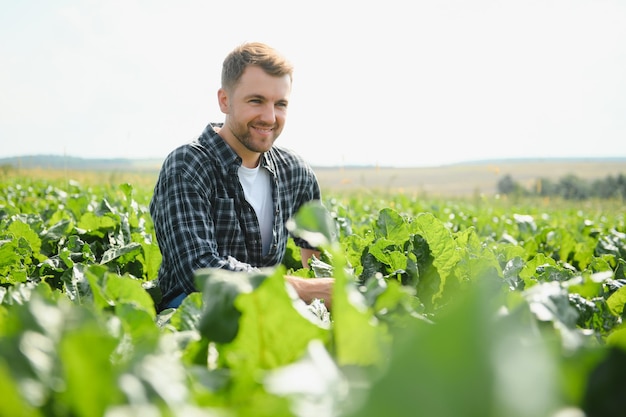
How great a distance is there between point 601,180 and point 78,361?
5264 centimetres

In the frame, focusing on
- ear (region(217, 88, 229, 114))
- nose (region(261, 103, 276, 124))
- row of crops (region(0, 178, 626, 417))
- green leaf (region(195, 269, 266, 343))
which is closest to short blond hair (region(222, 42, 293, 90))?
ear (region(217, 88, 229, 114))

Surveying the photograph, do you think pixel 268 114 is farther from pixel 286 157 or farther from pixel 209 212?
pixel 209 212

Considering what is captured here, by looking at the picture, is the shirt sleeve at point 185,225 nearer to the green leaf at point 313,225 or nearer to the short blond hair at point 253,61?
the short blond hair at point 253,61

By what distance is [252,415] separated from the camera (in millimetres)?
700

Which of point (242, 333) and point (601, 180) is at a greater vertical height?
point (242, 333)

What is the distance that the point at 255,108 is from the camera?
3777mm

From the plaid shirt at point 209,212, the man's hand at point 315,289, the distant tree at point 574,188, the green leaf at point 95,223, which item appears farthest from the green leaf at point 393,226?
the distant tree at point 574,188

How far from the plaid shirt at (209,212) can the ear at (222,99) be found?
218 mm

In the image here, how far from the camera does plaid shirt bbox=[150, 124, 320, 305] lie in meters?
3.15

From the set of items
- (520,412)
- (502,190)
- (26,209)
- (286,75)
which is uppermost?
(286,75)

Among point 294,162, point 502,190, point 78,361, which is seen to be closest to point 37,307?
point 78,361

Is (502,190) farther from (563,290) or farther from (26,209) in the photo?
(563,290)

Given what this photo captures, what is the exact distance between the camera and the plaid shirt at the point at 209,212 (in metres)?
3.15

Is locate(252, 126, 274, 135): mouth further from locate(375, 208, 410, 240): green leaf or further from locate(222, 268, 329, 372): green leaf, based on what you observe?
locate(222, 268, 329, 372): green leaf
